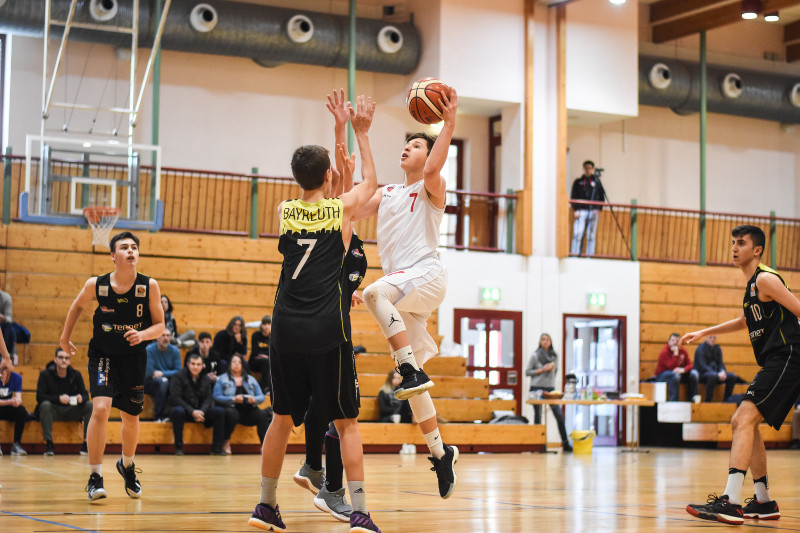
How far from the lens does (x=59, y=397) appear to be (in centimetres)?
1152

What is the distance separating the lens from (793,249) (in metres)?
20.2

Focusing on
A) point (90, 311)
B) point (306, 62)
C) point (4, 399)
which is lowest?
point (4, 399)

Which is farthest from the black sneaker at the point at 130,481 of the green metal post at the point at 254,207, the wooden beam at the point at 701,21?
the wooden beam at the point at 701,21

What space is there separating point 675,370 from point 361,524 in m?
12.9

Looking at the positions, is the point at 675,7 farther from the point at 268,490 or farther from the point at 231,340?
the point at 268,490

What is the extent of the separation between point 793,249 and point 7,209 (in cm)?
1473

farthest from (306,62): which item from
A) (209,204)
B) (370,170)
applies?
(370,170)

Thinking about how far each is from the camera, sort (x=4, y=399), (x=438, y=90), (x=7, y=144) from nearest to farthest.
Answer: (x=438, y=90) < (x=4, y=399) < (x=7, y=144)

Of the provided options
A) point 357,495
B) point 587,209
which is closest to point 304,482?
point 357,495

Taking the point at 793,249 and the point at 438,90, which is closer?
the point at 438,90

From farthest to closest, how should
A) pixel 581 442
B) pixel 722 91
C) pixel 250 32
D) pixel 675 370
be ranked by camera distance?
pixel 722 91, pixel 675 370, pixel 250 32, pixel 581 442

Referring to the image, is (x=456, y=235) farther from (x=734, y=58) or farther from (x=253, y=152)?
(x=734, y=58)

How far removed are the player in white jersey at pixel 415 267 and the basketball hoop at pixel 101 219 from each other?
7462mm

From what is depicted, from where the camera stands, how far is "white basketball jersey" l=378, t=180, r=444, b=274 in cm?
546
